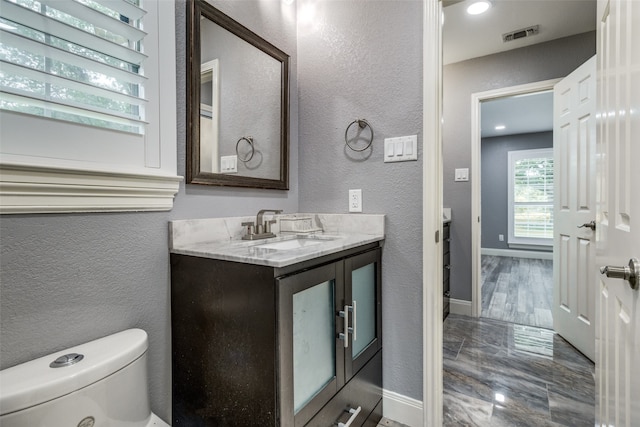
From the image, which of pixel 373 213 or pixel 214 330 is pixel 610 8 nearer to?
pixel 373 213

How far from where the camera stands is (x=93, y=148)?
3.29ft

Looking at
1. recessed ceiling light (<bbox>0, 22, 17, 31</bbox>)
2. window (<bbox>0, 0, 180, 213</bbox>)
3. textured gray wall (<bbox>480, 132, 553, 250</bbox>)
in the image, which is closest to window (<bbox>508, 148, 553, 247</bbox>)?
textured gray wall (<bbox>480, 132, 553, 250</bbox>)

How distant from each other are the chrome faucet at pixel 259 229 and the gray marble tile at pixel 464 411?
1.28 metres

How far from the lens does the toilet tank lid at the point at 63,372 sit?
722 millimetres

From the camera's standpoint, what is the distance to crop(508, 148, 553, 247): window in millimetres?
5961

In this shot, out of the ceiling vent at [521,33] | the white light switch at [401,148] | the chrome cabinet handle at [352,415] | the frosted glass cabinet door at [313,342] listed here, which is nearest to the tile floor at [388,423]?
the chrome cabinet handle at [352,415]

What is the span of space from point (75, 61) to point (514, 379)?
8.54 feet

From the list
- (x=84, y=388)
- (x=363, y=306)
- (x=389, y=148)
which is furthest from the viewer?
(x=389, y=148)

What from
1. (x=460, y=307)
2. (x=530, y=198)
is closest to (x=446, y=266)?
(x=460, y=307)

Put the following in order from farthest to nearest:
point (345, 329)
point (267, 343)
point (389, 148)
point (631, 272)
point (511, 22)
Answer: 1. point (511, 22)
2. point (389, 148)
3. point (345, 329)
4. point (267, 343)
5. point (631, 272)

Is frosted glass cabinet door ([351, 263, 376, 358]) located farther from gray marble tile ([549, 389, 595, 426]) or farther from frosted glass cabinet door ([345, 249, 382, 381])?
gray marble tile ([549, 389, 595, 426])

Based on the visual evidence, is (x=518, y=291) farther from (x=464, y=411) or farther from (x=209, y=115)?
(x=209, y=115)

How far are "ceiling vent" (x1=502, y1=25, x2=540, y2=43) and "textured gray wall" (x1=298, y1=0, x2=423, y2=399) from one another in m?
1.63

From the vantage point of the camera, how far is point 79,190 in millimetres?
956
